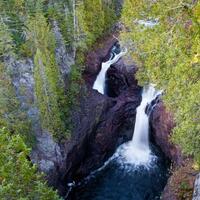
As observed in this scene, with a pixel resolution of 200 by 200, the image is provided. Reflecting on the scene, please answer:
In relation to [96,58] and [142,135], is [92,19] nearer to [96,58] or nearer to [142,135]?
[96,58]

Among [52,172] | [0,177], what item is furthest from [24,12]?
[0,177]

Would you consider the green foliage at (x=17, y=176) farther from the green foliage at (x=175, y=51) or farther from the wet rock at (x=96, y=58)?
the wet rock at (x=96, y=58)

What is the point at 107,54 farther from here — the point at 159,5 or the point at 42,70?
the point at 159,5

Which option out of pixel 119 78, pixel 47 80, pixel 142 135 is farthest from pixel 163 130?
pixel 47 80

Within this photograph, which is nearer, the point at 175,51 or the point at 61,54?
the point at 175,51

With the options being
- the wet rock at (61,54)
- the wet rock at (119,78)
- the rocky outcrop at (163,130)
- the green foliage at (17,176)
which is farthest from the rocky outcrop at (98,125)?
the green foliage at (17,176)

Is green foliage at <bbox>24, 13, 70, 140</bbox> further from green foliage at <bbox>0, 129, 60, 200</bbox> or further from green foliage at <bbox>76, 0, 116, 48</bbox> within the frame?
green foliage at <bbox>0, 129, 60, 200</bbox>
